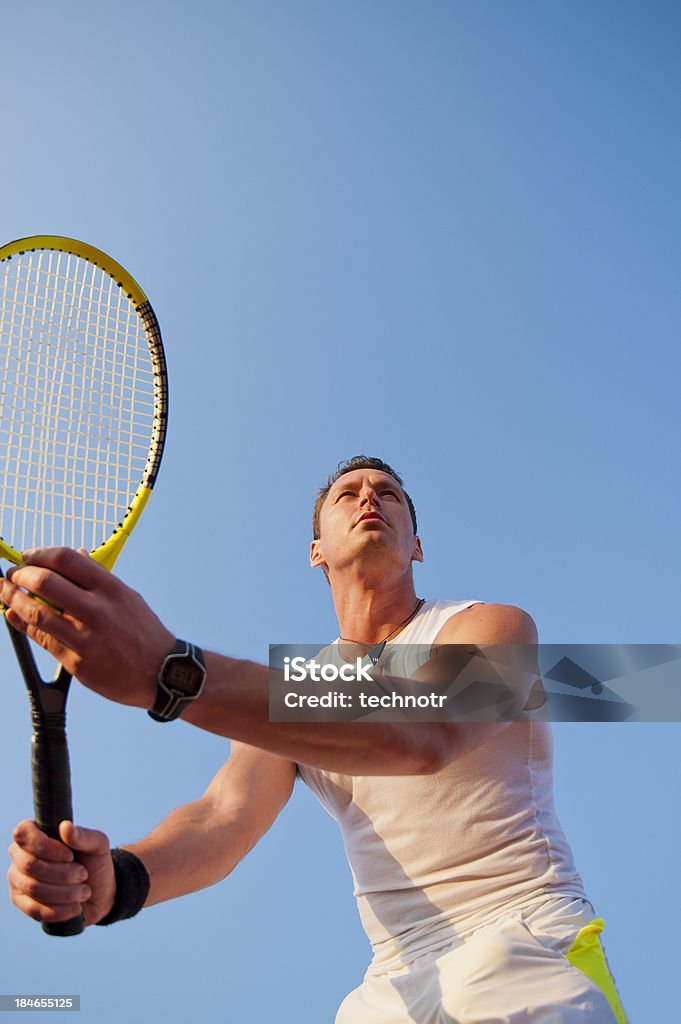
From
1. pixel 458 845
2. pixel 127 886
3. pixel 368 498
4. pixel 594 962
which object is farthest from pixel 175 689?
pixel 368 498

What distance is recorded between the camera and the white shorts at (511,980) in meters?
2.87

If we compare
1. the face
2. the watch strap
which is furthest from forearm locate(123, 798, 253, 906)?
the face

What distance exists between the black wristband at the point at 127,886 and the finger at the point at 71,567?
1.28m

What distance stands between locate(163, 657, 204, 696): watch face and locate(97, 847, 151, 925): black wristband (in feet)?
3.70

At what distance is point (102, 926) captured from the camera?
9.18ft

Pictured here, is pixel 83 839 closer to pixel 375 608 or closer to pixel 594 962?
pixel 594 962

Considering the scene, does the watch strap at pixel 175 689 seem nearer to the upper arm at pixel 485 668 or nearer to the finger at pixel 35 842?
the finger at pixel 35 842

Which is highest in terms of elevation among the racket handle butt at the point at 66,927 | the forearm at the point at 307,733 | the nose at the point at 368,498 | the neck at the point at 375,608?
the nose at the point at 368,498

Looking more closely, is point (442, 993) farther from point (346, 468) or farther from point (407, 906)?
point (346, 468)

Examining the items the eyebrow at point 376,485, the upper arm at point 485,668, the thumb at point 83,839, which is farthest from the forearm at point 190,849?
the eyebrow at point 376,485

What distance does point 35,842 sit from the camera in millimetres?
2375

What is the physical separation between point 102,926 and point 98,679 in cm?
126

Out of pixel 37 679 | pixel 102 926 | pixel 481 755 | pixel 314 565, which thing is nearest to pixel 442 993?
pixel 481 755

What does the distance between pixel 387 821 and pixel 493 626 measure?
0.89 m
